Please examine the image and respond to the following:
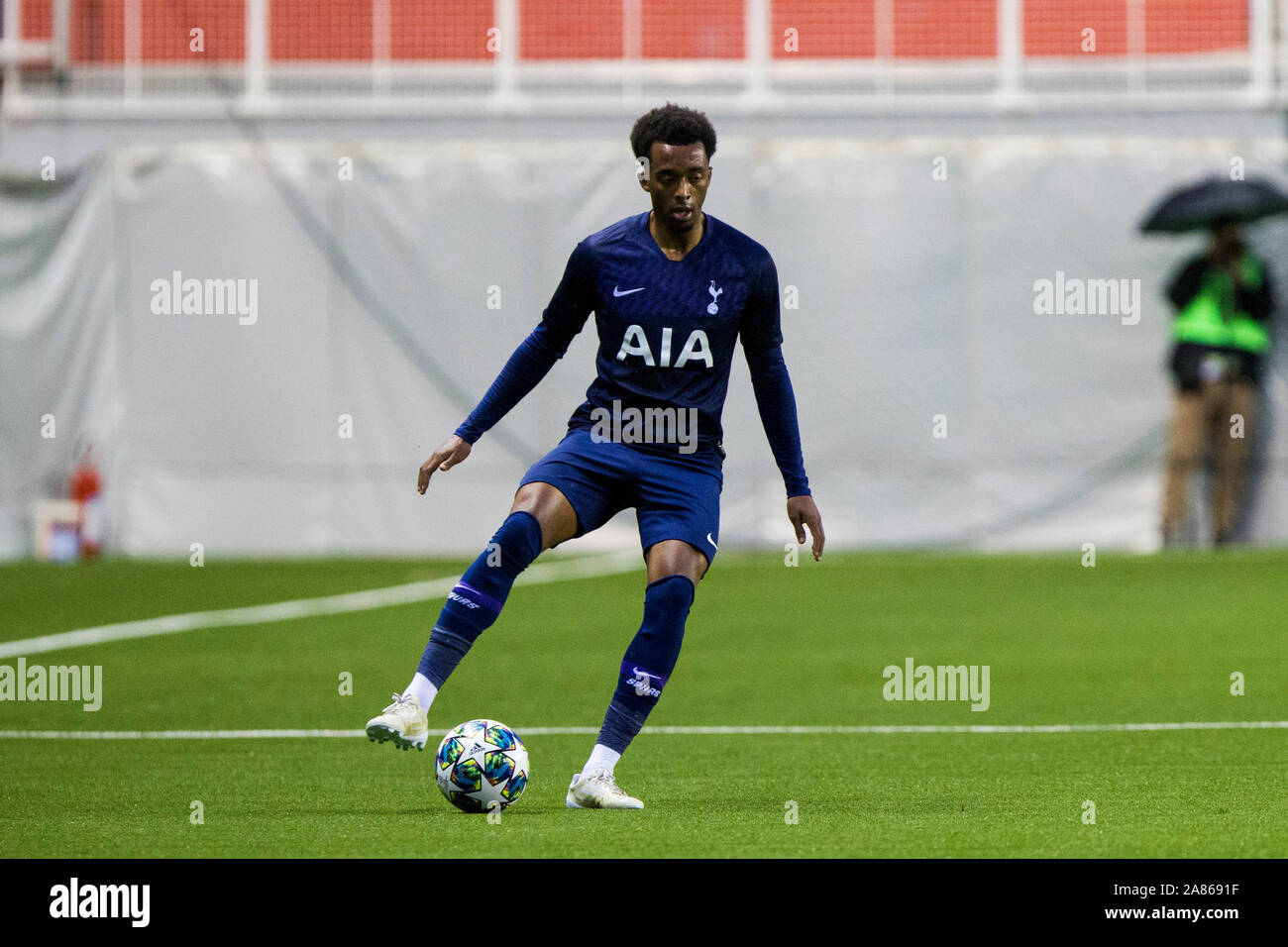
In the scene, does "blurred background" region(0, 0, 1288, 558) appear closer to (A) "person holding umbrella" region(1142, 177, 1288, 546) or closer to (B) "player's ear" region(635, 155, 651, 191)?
(A) "person holding umbrella" region(1142, 177, 1288, 546)

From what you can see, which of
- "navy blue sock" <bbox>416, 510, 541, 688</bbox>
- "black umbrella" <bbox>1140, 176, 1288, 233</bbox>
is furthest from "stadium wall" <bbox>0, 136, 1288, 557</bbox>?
"navy blue sock" <bbox>416, 510, 541, 688</bbox>

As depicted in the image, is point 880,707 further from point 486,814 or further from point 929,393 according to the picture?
point 929,393

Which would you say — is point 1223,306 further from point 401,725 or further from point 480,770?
point 401,725

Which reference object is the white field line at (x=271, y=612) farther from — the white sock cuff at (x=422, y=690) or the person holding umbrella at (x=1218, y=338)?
the white sock cuff at (x=422, y=690)

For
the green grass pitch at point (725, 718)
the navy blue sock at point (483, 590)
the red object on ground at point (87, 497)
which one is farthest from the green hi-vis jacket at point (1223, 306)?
the navy blue sock at point (483, 590)

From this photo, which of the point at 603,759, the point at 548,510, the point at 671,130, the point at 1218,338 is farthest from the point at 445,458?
the point at 1218,338

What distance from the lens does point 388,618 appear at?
1440cm

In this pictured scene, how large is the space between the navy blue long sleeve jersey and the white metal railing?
15.0 metres

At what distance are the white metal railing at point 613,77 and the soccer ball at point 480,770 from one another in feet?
51.7

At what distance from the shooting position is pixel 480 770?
650 centimetres

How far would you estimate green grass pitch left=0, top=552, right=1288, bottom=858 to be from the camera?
19.9ft
